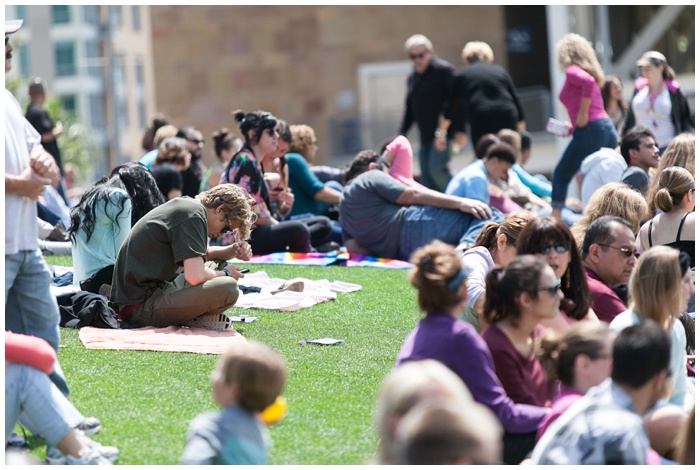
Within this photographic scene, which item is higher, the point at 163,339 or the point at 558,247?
the point at 558,247

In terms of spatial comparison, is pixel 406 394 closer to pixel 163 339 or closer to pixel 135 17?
pixel 163 339

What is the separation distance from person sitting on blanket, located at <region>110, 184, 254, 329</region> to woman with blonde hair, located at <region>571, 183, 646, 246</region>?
2.08m

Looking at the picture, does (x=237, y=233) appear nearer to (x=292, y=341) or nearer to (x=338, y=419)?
(x=292, y=341)

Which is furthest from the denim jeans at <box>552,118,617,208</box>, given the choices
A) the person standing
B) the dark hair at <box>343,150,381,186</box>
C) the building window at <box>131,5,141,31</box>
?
the building window at <box>131,5,141,31</box>

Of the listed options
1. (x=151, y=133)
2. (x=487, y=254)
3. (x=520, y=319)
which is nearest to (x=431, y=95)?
(x=151, y=133)

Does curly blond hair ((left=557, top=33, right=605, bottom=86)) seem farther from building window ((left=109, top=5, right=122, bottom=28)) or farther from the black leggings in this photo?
building window ((left=109, top=5, right=122, bottom=28))

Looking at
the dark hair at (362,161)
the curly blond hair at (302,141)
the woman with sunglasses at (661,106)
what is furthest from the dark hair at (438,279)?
the woman with sunglasses at (661,106)

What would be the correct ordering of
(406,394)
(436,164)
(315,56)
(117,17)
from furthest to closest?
(117,17)
(315,56)
(436,164)
(406,394)

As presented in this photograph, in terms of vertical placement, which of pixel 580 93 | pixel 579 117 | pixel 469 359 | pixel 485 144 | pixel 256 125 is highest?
pixel 580 93

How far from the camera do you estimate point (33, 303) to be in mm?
4891

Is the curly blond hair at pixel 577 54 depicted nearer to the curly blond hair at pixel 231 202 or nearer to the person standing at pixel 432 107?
the person standing at pixel 432 107

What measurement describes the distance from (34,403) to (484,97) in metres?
9.33

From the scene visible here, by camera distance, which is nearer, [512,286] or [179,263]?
[512,286]

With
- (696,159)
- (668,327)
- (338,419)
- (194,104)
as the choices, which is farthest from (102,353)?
(194,104)
